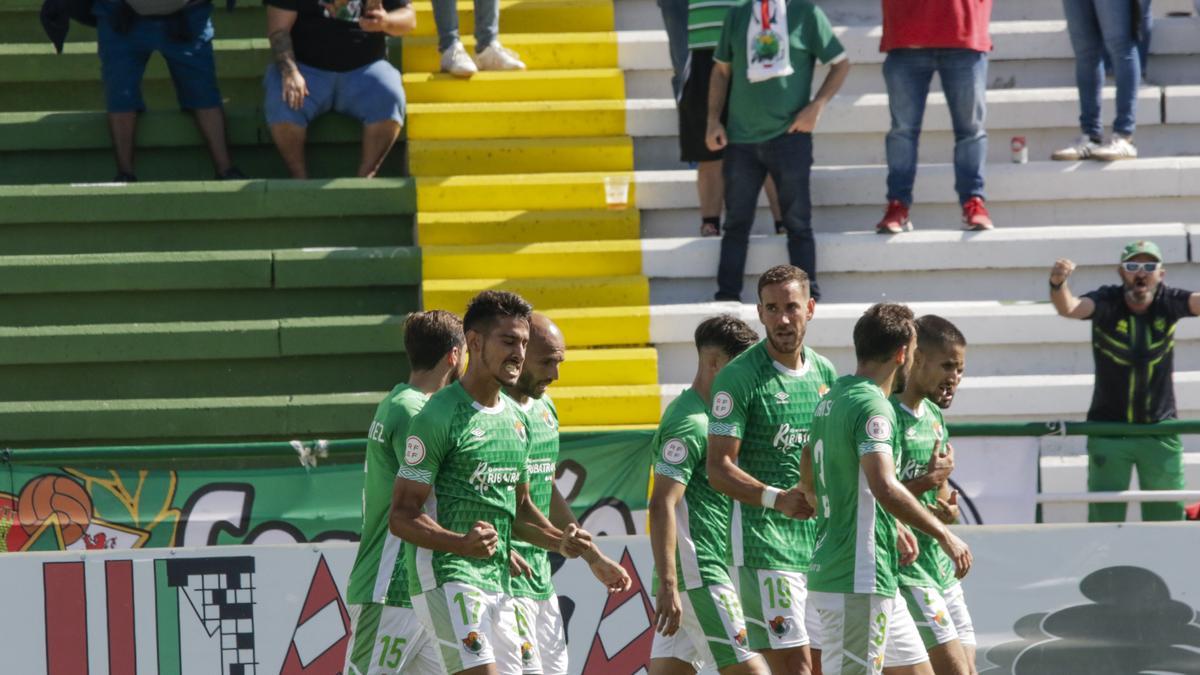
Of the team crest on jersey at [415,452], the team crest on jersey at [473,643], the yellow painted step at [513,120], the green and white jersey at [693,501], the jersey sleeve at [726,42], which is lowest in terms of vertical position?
the team crest on jersey at [473,643]

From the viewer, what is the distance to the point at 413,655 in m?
6.86

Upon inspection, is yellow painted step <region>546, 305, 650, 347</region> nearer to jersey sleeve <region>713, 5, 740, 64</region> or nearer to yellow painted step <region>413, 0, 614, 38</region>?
jersey sleeve <region>713, 5, 740, 64</region>

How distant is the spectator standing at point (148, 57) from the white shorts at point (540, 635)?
6.05 metres

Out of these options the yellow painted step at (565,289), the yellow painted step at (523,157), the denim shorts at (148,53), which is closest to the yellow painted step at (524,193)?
the yellow painted step at (523,157)

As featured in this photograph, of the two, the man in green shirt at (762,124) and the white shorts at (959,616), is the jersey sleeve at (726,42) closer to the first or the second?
the man in green shirt at (762,124)

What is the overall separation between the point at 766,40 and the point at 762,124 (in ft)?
1.79

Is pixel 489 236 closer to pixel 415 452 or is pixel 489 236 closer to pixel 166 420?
pixel 166 420

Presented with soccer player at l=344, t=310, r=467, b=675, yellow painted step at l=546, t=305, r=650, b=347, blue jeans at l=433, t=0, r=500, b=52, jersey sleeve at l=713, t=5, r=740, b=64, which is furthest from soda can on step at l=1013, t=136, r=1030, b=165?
soccer player at l=344, t=310, r=467, b=675

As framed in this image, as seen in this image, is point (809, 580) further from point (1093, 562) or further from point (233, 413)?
point (233, 413)

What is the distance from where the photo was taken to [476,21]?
12.6m

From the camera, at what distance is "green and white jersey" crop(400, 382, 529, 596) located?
6.34m

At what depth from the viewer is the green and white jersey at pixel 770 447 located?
7.28 metres

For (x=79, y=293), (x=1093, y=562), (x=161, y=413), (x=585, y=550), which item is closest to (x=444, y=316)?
(x=585, y=550)

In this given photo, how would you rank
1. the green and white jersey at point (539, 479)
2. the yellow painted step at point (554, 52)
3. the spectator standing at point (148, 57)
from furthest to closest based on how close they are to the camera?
1. the yellow painted step at point (554, 52)
2. the spectator standing at point (148, 57)
3. the green and white jersey at point (539, 479)
